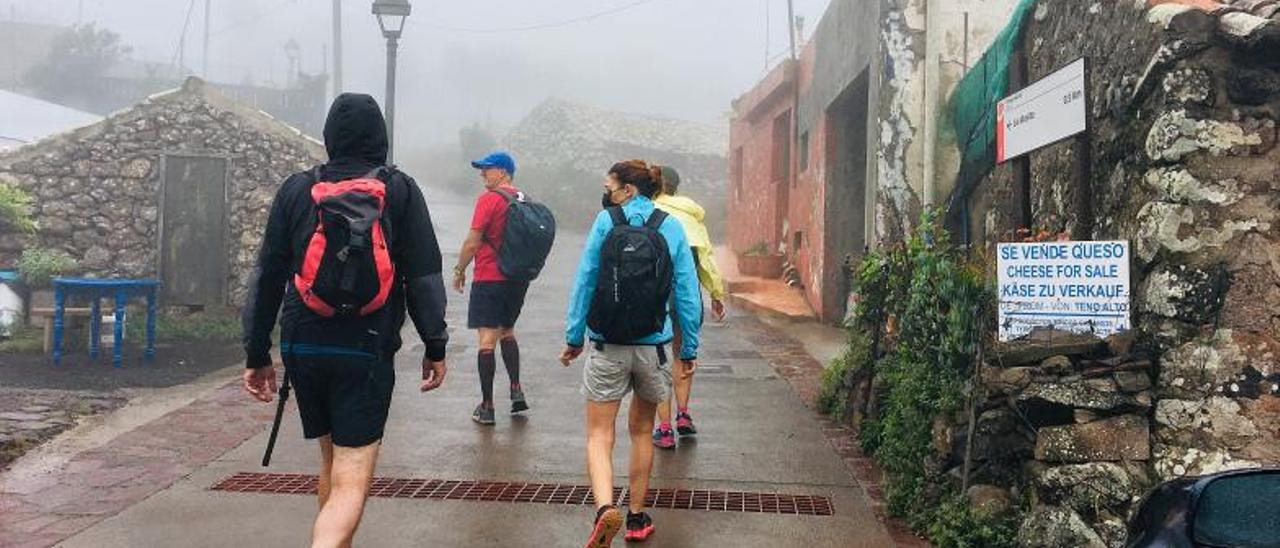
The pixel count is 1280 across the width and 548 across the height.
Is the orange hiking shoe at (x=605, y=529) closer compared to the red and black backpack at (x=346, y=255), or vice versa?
the red and black backpack at (x=346, y=255)

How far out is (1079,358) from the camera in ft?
13.8

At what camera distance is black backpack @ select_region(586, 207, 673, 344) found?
4191 mm

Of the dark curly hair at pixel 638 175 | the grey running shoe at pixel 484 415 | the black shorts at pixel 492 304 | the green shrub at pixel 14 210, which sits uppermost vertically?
the green shrub at pixel 14 210

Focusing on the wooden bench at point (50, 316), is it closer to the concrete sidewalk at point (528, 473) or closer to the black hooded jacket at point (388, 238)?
the concrete sidewalk at point (528, 473)

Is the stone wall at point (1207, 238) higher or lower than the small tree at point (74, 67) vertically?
lower

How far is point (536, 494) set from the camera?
5031mm

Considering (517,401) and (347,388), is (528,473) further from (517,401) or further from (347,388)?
(347,388)

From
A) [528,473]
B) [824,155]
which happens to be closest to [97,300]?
[528,473]

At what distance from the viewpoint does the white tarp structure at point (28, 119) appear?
1620 centimetres

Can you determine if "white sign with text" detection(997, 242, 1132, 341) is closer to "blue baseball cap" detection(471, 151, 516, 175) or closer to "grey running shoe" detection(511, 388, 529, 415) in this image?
"blue baseball cap" detection(471, 151, 516, 175)

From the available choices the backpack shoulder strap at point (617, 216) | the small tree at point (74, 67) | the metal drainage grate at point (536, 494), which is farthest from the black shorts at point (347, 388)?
the small tree at point (74, 67)

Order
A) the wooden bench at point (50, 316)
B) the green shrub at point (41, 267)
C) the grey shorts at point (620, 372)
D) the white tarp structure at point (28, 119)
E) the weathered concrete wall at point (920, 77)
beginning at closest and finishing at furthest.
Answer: the grey shorts at point (620, 372) < the wooden bench at point (50, 316) < the weathered concrete wall at point (920, 77) < the green shrub at point (41, 267) < the white tarp structure at point (28, 119)

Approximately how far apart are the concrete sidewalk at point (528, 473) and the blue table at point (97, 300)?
2009 mm

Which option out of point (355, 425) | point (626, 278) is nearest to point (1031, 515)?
point (626, 278)
